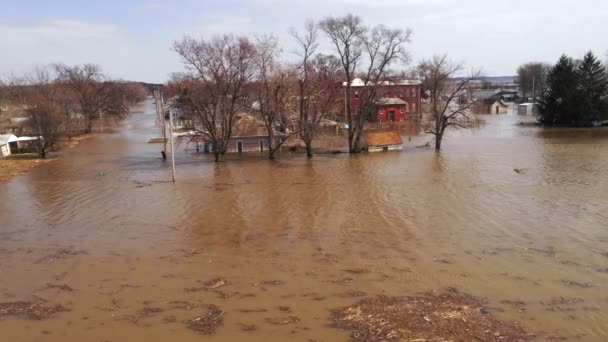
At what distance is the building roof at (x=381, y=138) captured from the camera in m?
38.4

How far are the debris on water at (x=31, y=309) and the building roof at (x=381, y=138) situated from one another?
102 feet

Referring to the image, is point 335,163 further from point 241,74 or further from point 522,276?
point 522,276

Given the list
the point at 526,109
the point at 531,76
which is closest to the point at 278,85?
the point at 526,109

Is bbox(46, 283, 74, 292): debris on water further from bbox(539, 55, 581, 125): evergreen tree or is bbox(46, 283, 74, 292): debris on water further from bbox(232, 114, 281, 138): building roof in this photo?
bbox(539, 55, 581, 125): evergreen tree

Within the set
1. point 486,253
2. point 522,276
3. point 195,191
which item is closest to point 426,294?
point 522,276

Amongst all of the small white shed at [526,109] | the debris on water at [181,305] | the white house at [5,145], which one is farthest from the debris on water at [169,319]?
the small white shed at [526,109]

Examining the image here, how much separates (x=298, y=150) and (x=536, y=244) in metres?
27.8

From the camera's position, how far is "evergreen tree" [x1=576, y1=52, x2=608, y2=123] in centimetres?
5200

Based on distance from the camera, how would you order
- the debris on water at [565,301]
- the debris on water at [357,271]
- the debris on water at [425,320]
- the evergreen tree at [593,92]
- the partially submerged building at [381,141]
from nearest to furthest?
the debris on water at [425,320], the debris on water at [565,301], the debris on water at [357,271], the partially submerged building at [381,141], the evergreen tree at [593,92]

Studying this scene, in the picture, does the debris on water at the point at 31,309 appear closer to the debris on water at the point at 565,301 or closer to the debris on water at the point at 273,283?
the debris on water at the point at 273,283

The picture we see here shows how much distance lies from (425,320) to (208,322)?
4.00 meters

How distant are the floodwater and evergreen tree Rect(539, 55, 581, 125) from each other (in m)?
30.1

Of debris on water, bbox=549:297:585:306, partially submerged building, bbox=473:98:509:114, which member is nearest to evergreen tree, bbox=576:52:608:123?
partially submerged building, bbox=473:98:509:114

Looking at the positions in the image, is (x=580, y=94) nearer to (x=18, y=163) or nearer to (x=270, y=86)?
(x=270, y=86)
